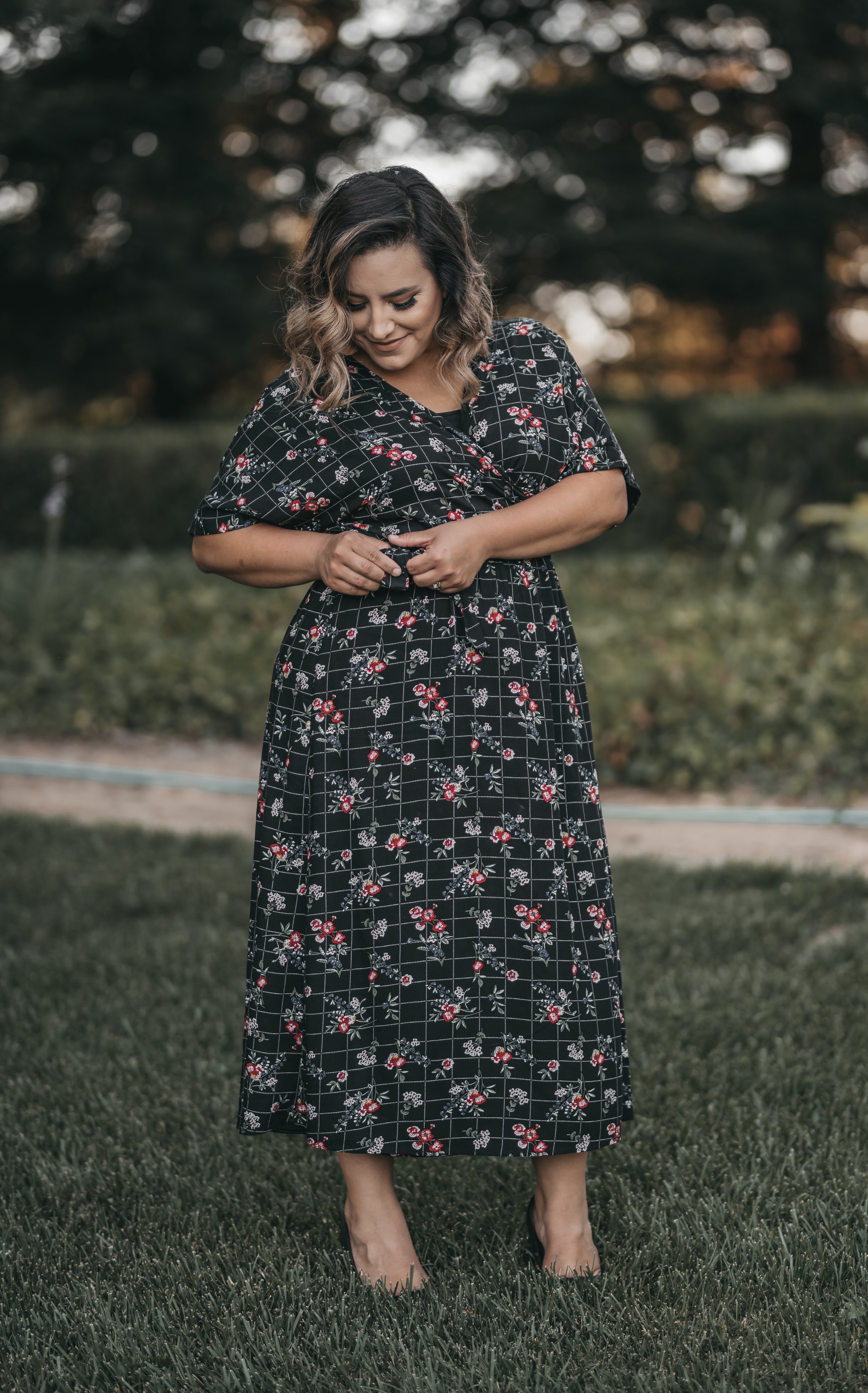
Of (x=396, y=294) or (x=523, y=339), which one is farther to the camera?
(x=523, y=339)

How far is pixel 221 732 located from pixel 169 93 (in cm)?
850

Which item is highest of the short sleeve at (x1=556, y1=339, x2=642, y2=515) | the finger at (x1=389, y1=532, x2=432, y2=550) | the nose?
the nose

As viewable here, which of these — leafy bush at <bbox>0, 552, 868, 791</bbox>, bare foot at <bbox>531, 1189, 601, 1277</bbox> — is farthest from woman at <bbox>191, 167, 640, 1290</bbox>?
leafy bush at <bbox>0, 552, 868, 791</bbox>

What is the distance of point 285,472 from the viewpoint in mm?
2111

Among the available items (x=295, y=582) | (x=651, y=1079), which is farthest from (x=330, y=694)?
(x=651, y=1079)

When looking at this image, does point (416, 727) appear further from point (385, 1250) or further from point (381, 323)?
point (385, 1250)

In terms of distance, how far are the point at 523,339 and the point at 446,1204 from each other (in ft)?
5.20

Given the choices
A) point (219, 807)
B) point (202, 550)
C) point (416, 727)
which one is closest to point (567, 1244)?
point (416, 727)

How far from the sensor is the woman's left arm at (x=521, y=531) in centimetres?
203

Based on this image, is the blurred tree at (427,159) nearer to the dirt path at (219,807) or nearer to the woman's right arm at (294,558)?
the dirt path at (219,807)

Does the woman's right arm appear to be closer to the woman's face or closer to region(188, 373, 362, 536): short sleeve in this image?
region(188, 373, 362, 536): short sleeve

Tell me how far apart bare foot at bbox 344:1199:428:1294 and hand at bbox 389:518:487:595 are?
1033mm

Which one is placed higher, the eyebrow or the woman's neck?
the eyebrow

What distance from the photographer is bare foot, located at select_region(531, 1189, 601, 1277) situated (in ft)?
7.20
